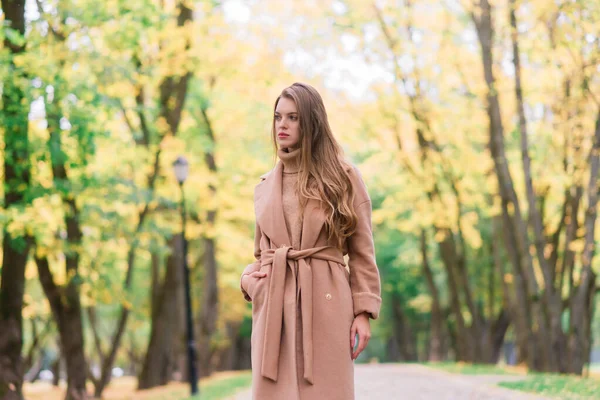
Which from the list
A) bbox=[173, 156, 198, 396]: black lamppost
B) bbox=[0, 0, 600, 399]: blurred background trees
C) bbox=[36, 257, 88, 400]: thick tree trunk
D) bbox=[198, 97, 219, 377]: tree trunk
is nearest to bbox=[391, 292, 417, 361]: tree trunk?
bbox=[0, 0, 600, 399]: blurred background trees

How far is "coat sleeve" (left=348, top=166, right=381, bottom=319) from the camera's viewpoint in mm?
4262

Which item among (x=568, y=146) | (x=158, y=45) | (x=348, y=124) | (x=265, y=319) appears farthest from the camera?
(x=348, y=124)

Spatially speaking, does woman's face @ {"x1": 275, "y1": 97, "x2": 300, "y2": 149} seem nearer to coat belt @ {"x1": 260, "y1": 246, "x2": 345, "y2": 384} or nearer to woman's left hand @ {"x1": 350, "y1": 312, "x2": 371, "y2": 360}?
coat belt @ {"x1": 260, "y1": 246, "x2": 345, "y2": 384}

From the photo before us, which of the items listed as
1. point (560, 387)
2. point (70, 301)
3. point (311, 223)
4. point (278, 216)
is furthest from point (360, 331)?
point (70, 301)

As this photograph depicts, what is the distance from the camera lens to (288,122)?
4.36 metres

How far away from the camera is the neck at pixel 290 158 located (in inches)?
174

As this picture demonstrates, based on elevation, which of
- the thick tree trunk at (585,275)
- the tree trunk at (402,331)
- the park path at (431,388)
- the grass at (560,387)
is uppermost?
the thick tree trunk at (585,275)

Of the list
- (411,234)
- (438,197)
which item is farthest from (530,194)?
(411,234)

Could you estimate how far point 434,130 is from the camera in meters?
21.9

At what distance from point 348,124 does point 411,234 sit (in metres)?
8.05

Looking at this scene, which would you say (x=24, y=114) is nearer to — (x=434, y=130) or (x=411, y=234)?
(x=434, y=130)

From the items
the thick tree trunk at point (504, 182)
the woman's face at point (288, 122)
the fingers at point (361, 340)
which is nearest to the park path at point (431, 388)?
the thick tree trunk at point (504, 182)

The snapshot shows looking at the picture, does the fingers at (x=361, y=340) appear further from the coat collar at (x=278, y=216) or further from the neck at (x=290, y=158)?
the neck at (x=290, y=158)

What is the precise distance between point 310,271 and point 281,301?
0.20 m
